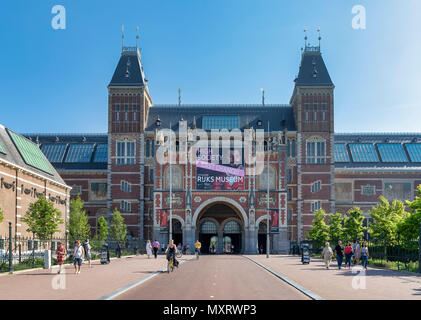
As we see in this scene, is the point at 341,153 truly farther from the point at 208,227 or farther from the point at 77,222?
the point at 77,222

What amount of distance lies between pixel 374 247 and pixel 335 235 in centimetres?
1513

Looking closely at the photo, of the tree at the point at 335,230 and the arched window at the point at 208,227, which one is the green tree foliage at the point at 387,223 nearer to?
the tree at the point at 335,230

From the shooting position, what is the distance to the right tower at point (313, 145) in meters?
71.7

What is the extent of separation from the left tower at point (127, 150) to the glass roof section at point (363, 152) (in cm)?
3050

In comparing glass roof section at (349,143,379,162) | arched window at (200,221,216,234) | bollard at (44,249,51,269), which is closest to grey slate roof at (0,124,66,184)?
bollard at (44,249,51,269)

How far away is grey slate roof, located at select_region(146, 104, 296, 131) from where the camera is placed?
7712 cm

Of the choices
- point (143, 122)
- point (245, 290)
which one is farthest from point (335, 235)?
point (245, 290)

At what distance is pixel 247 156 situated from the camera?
6856 centimetres

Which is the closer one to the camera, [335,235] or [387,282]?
[387,282]

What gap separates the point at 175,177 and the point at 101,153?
16.8m

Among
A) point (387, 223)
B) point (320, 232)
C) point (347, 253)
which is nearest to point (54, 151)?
point (320, 232)

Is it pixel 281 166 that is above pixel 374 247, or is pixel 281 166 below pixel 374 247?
above

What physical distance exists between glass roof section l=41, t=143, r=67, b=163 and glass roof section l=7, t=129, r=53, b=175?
21081 mm
